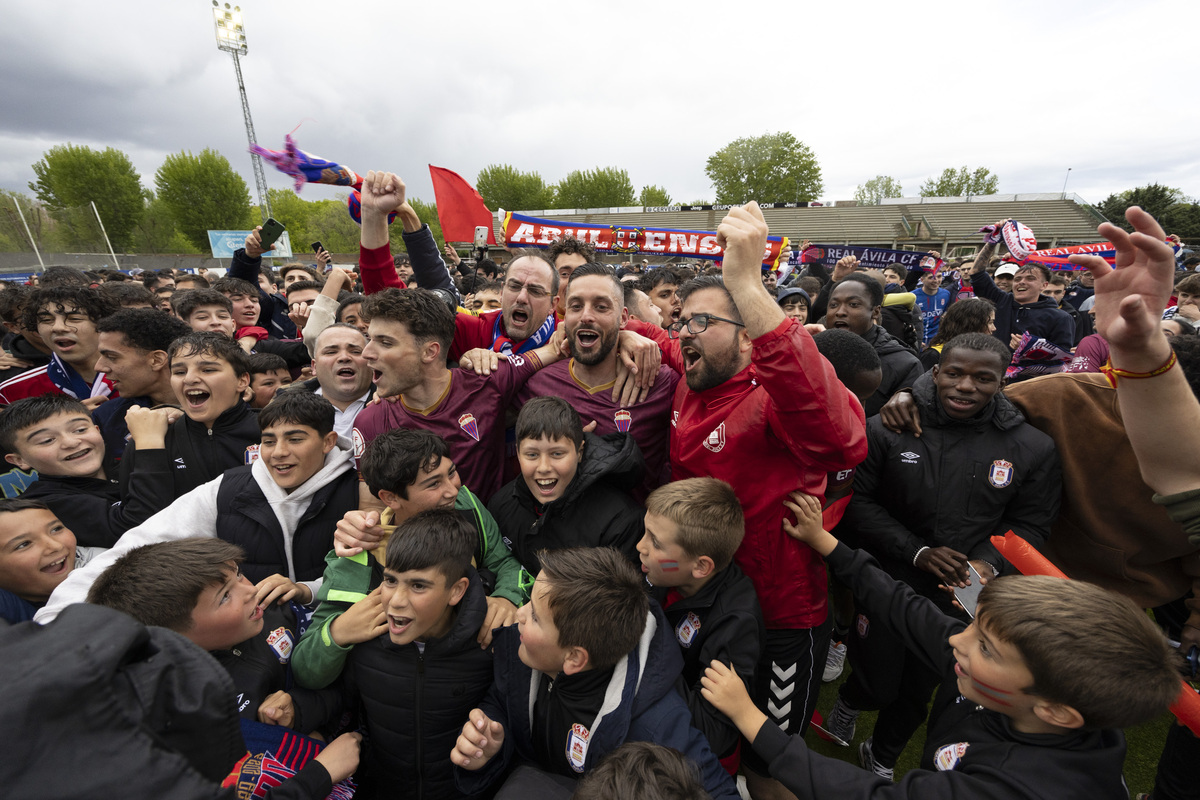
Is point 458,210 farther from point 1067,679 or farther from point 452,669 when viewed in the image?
point 1067,679

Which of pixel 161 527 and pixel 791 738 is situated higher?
pixel 161 527

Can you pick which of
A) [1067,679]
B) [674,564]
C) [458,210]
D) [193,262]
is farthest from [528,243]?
[193,262]

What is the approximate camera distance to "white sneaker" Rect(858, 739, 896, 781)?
2.61 metres

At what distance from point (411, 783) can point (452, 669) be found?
527 millimetres

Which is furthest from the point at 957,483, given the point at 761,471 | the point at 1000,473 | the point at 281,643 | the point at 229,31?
the point at 229,31

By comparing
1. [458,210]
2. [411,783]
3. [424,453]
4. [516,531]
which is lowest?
[411,783]

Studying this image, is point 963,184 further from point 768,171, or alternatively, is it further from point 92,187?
point 92,187

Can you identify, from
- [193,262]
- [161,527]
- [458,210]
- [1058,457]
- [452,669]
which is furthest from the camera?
[193,262]

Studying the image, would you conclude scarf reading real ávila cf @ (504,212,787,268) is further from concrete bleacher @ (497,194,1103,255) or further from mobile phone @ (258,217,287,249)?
concrete bleacher @ (497,194,1103,255)

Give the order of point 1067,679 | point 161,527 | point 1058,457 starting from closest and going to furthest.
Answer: point 1067,679, point 161,527, point 1058,457

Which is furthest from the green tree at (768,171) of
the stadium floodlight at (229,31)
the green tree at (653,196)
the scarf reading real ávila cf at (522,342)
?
the scarf reading real ávila cf at (522,342)

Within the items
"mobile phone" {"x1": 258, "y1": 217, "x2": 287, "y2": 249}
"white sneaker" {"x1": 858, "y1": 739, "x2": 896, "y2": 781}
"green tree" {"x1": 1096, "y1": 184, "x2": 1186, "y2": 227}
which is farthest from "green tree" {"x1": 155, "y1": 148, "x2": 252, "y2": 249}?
"green tree" {"x1": 1096, "y1": 184, "x2": 1186, "y2": 227}

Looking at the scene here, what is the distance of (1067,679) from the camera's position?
1261mm

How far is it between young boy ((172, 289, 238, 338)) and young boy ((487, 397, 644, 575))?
3.93 metres
